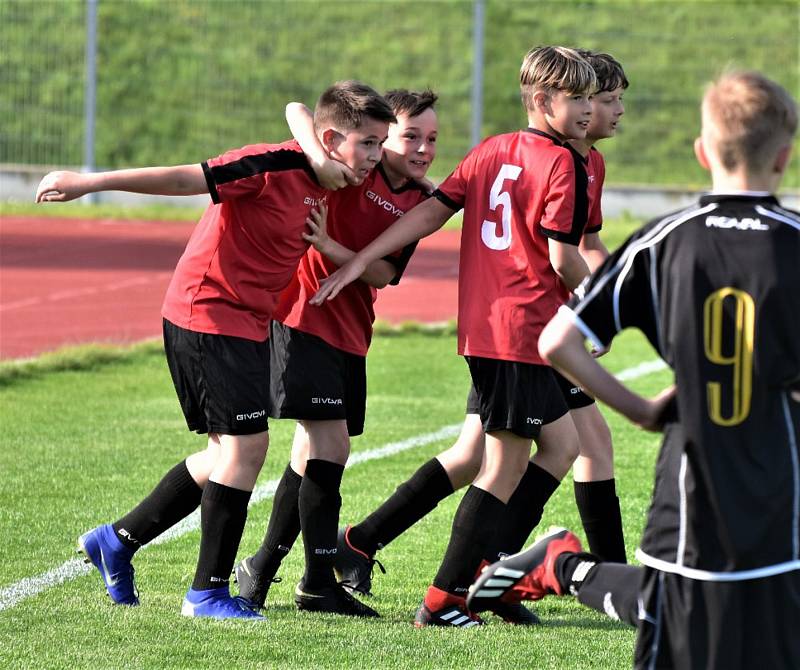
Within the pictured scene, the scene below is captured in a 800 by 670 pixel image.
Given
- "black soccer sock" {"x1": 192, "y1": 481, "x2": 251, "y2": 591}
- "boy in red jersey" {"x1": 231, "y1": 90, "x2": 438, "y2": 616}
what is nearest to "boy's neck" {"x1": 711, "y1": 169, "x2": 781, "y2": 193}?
"boy in red jersey" {"x1": 231, "y1": 90, "x2": 438, "y2": 616}

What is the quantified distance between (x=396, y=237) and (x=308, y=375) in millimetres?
602

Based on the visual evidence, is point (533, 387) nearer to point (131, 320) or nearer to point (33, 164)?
point (131, 320)

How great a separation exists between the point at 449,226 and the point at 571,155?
19.3m

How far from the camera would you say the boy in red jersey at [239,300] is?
515 cm

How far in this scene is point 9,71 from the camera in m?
25.1

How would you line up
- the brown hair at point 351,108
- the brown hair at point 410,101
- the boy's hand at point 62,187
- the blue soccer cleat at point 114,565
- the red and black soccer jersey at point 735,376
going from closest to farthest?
1. the red and black soccer jersey at point 735,376
2. the boy's hand at point 62,187
3. the brown hair at point 351,108
4. the blue soccer cleat at point 114,565
5. the brown hair at point 410,101

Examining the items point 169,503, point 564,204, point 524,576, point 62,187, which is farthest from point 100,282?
point 524,576

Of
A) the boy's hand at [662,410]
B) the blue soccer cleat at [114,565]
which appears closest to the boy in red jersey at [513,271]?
the blue soccer cleat at [114,565]

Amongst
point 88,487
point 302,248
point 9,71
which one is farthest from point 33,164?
point 302,248

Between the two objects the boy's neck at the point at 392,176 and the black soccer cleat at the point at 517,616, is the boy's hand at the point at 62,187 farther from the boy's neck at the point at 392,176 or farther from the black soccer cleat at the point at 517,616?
A: the black soccer cleat at the point at 517,616

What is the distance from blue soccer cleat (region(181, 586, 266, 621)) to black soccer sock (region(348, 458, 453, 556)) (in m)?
0.71

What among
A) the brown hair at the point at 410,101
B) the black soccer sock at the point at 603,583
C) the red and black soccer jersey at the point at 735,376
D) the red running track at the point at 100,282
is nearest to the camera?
the red and black soccer jersey at the point at 735,376

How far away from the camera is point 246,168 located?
507cm

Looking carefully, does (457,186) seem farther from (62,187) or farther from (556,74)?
(62,187)
